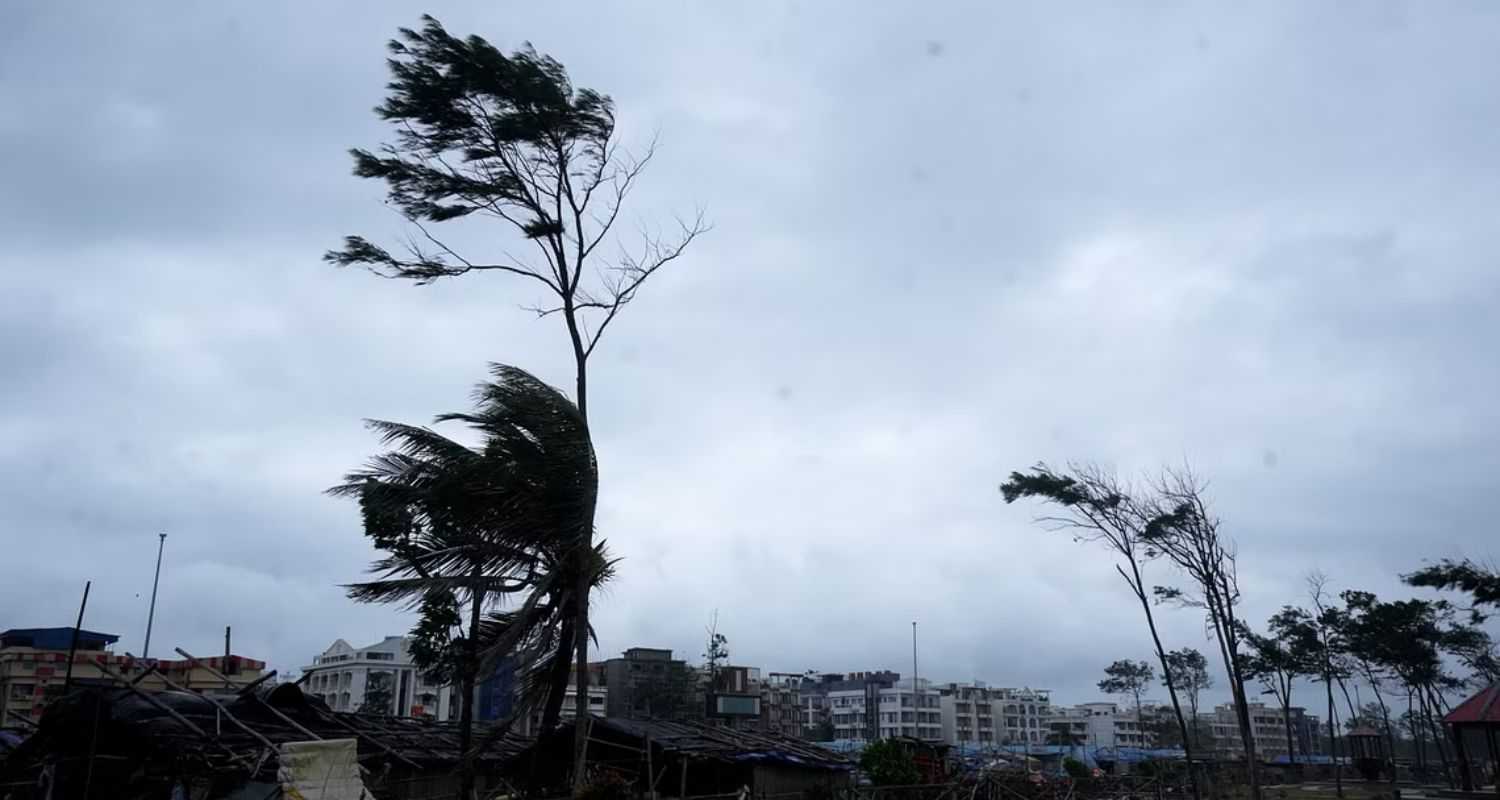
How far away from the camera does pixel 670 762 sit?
22453 millimetres

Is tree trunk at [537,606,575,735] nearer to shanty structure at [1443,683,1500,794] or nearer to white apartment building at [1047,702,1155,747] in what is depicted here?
shanty structure at [1443,683,1500,794]

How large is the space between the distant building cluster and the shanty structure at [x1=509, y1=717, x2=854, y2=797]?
1620mm

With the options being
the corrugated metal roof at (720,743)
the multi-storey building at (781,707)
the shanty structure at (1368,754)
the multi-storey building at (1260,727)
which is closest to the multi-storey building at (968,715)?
the multi-storey building at (781,707)

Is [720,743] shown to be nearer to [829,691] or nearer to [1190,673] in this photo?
[1190,673]

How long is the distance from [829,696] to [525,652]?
411 feet

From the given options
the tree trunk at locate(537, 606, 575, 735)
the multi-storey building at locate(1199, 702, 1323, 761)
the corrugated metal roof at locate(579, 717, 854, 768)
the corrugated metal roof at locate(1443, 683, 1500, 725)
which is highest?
the tree trunk at locate(537, 606, 575, 735)

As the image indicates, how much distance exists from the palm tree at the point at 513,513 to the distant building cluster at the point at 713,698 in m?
0.68

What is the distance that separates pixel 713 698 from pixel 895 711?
314 ft

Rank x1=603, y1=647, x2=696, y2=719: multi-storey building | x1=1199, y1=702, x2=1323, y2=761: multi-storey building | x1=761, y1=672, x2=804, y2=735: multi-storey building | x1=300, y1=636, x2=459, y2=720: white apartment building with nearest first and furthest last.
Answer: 1. x1=603, y1=647, x2=696, y2=719: multi-storey building
2. x1=300, y1=636, x2=459, y2=720: white apartment building
3. x1=761, y1=672, x2=804, y2=735: multi-storey building
4. x1=1199, y1=702, x2=1323, y2=761: multi-storey building

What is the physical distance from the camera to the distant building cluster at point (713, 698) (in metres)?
33.5

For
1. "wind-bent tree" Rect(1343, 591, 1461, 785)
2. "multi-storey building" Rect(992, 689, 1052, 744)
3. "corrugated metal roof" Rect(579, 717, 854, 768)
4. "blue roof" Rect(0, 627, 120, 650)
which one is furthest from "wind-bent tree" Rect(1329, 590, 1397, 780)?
"multi-storey building" Rect(992, 689, 1052, 744)

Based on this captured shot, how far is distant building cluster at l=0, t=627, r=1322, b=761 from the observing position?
3347cm

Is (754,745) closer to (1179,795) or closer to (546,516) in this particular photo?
(546,516)

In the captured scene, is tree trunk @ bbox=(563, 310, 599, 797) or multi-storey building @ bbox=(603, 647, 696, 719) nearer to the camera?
tree trunk @ bbox=(563, 310, 599, 797)
